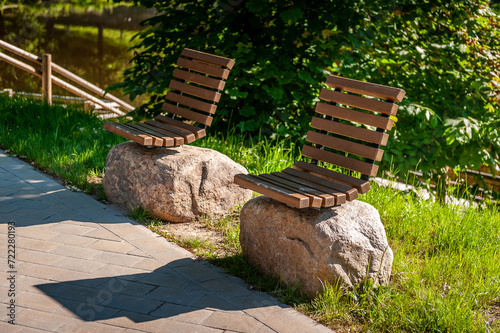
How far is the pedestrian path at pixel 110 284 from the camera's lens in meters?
2.74

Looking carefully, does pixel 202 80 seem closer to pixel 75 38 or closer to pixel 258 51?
pixel 258 51

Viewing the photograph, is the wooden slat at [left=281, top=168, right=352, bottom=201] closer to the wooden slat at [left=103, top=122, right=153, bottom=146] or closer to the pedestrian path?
the pedestrian path

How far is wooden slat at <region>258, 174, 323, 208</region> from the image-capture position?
3.02 metres

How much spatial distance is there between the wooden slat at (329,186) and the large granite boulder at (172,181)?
87cm

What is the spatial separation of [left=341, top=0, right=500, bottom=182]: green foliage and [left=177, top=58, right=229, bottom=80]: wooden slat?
1.99 metres

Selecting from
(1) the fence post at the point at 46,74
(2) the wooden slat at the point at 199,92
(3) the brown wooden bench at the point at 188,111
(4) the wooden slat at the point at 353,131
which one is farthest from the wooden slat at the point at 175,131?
(1) the fence post at the point at 46,74

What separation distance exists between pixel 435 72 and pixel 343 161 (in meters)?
3.95

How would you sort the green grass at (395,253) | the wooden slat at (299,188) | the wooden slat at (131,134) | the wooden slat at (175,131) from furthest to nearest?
the wooden slat at (175,131)
the wooden slat at (131,134)
the wooden slat at (299,188)
the green grass at (395,253)

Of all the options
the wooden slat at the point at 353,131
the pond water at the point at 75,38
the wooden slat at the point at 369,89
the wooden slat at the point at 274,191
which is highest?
the wooden slat at the point at 369,89

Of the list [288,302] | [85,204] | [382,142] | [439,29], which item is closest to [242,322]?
[288,302]

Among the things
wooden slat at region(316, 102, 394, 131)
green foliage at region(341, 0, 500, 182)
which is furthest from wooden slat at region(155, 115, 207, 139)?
green foliage at region(341, 0, 500, 182)

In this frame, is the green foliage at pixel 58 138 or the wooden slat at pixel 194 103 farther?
the green foliage at pixel 58 138

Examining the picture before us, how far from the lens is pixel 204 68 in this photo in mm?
4898

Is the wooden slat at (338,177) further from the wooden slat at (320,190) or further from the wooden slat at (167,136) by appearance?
the wooden slat at (167,136)
